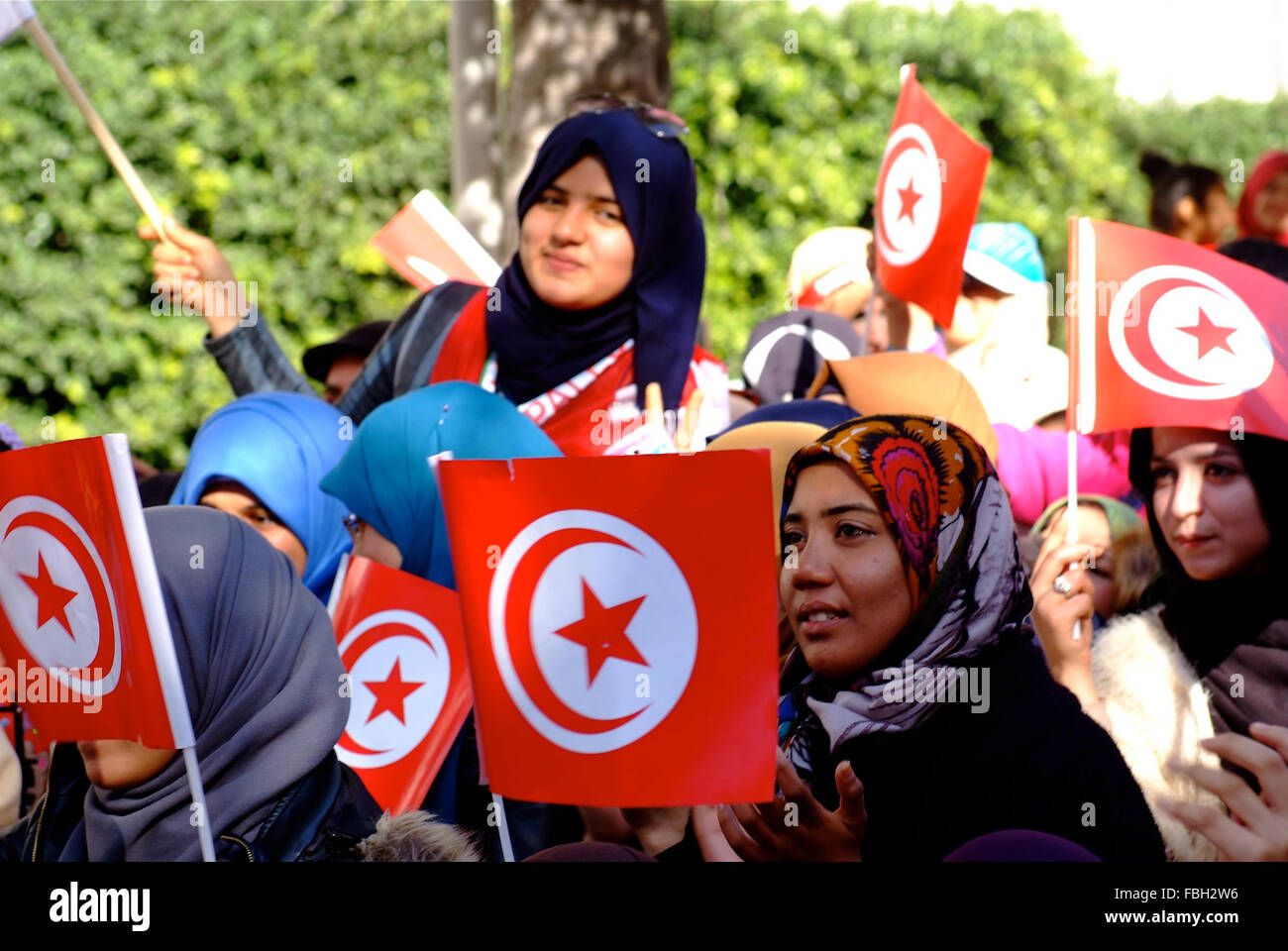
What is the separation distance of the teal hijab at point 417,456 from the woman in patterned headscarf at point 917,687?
82 cm

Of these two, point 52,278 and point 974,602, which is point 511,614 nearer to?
point 974,602

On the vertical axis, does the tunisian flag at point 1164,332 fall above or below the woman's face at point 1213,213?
below

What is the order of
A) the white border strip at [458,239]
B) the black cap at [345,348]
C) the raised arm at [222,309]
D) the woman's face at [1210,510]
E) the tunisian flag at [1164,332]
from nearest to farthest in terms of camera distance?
the woman's face at [1210,510] < the tunisian flag at [1164,332] < the raised arm at [222,309] < the white border strip at [458,239] < the black cap at [345,348]

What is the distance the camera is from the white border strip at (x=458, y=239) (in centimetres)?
456

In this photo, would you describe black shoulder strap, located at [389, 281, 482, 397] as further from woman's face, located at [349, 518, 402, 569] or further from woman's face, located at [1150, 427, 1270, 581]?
woman's face, located at [1150, 427, 1270, 581]

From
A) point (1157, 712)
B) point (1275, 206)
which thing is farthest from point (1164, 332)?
point (1275, 206)

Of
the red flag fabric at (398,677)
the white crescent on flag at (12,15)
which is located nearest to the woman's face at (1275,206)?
the red flag fabric at (398,677)

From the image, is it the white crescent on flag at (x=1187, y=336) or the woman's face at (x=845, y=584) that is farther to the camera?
the white crescent on flag at (x=1187, y=336)

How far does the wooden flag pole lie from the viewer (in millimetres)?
3758

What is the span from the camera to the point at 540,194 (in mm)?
3674

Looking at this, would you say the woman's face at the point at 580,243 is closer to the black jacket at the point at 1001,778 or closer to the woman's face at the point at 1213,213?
the black jacket at the point at 1001,778
